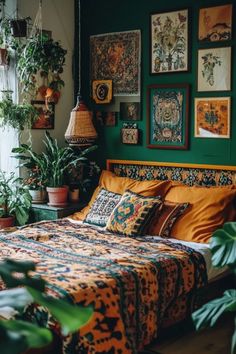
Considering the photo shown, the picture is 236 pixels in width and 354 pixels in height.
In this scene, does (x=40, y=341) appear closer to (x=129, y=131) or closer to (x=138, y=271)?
(x=138, y=271)

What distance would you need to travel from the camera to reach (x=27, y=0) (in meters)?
5.13

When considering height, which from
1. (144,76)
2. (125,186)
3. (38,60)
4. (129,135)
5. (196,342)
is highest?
(38,60)

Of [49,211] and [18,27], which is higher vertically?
[18,27]

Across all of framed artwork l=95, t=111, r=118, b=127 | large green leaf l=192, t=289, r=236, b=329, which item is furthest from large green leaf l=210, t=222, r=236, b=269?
framed artwork l=95, t=111, r=118, b=127

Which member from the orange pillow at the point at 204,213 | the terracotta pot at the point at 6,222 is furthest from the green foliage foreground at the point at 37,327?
the terracotta pot at the point at 6,222

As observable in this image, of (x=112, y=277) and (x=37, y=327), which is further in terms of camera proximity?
(x=112, y=277)

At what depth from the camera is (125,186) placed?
4832 mm

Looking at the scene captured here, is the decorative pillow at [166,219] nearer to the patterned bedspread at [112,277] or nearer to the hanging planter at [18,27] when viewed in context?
the patterned bedspread at [112,277]

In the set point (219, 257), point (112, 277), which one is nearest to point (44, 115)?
point (112, 277)

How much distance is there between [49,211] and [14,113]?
958 mm

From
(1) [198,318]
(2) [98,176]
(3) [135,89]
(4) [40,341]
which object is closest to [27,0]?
(3) [135,89]

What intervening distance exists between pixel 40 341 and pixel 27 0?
15.6 feet

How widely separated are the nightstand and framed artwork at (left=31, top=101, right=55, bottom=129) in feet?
2.75

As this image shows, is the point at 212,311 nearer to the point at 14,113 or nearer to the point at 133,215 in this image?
the point at 133,215
